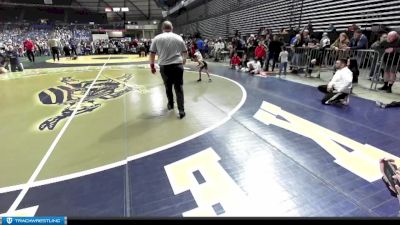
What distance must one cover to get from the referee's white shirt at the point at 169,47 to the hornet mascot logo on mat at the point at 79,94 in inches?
84.3

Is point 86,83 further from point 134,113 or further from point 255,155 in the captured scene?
point 255,155

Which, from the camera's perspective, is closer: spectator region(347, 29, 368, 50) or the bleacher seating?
spectator region(347, 29, 368, 50)

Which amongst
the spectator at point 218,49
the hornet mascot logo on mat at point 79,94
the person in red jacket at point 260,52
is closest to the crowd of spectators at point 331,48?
the person in red jacket at point 260,52

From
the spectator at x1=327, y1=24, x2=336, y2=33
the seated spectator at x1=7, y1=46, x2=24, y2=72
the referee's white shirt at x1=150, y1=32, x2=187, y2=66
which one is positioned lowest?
the seated spectator at x1=7, y1=46, x2=24, y2=72

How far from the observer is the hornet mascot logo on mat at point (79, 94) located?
5922mm

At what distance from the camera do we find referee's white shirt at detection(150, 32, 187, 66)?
17.4 feet

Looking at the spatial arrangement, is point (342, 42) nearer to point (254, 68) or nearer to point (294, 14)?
point (254, 68)

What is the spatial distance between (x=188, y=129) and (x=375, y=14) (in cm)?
944

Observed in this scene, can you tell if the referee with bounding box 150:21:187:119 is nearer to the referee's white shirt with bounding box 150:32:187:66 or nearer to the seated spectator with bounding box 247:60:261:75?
the referee's white shirt with bounding box 150:32:187:66

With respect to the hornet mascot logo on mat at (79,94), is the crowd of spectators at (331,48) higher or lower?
higher

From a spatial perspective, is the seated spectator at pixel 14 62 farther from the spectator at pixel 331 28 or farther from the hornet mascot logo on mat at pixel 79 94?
Answer: the spectator at pixel 331 28

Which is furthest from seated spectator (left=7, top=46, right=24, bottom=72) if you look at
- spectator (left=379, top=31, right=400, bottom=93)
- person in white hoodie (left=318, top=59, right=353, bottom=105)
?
spectator (left=379, top=31, right=400, bottom=93)

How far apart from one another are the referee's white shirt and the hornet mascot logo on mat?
214 centimetres

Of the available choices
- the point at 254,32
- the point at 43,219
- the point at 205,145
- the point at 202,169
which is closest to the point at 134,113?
the point at 205,145
